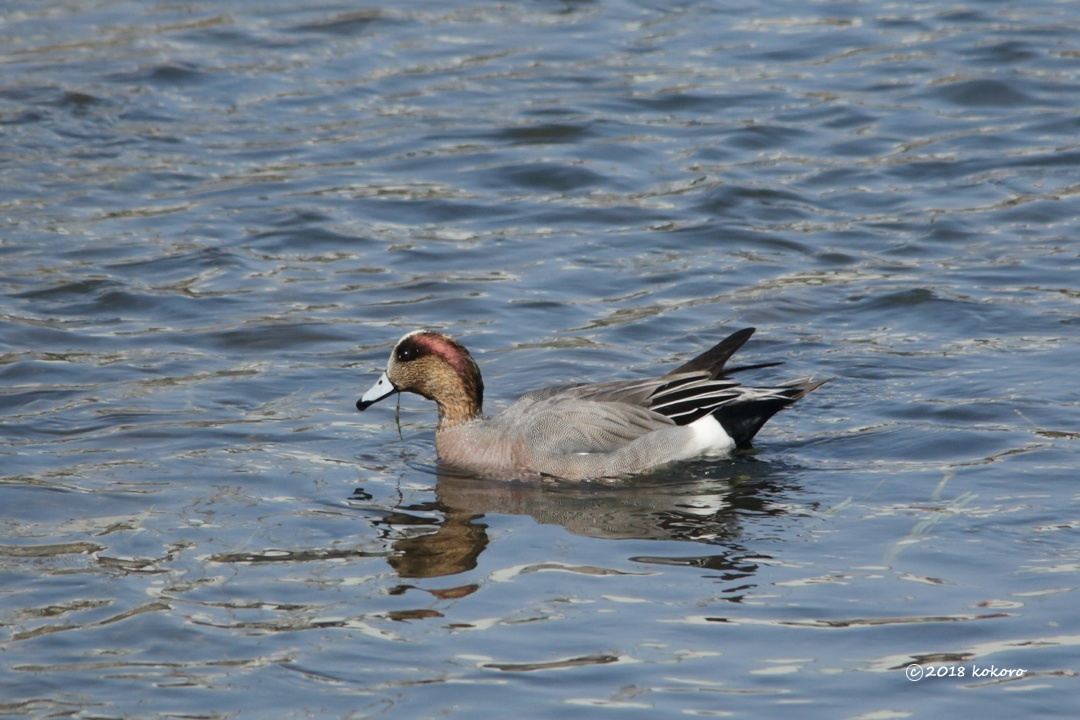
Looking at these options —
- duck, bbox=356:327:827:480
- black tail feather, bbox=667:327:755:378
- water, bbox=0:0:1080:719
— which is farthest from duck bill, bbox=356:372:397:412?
black tail feather, bbox=667:327:755:378

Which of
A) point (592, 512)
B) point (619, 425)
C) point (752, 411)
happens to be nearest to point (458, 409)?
point (619, 425)

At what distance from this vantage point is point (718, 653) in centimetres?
538

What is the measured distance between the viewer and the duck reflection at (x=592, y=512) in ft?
20.8

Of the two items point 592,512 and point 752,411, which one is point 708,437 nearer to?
point 752,411

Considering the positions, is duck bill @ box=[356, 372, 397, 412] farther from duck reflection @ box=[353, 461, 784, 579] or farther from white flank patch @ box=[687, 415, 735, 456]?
white flank patch @ box=[687, 415, 735, 456]

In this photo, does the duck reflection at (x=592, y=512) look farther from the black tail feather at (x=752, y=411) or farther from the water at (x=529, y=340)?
the black tail feather at (x=752, y=411)

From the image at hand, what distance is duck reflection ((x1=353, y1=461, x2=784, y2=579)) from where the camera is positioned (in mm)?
6352

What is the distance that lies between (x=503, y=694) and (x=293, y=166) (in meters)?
7.90

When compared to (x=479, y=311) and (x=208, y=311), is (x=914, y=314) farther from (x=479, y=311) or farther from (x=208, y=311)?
(x=208, y=311)

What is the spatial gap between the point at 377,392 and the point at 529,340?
1612mm

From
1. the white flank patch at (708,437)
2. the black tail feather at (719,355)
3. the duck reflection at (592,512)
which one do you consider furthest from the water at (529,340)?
the black tail feather at (719,355)

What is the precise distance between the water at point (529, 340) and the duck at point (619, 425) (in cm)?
15

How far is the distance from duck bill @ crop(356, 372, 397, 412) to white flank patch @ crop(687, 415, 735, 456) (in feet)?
4.94

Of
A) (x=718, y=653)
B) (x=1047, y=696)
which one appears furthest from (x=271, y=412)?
(x=1047, y=696)
